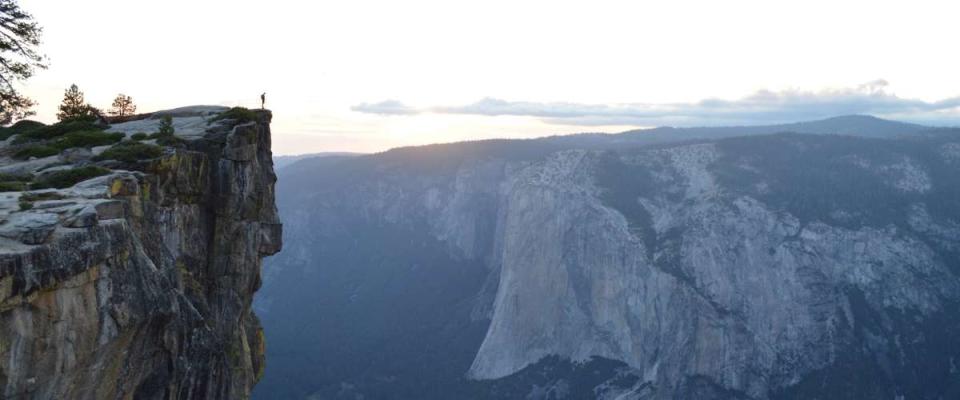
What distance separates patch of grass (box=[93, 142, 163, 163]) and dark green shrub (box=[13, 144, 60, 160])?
2746mm

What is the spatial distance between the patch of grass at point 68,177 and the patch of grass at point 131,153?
1.88 metres

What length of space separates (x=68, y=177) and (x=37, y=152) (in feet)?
19.0

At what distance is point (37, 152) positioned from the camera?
2978cm

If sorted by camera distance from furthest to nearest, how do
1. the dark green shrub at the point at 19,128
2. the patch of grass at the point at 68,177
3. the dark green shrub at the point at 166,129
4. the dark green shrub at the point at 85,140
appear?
1. the dark green shrub at the point at 19,128
2. the dark green shrub at the point at 166,129
3. the dark green shrub at the point at 85,140
4. the patch of grass at the point at 68,177

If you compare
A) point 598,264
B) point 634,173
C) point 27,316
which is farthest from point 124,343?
point 634,173

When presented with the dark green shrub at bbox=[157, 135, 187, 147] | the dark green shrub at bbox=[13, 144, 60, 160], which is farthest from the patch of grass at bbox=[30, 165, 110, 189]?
the dark green shrub at bbox=[13, 144, 60, 160]

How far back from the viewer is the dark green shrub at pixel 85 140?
30281 mm

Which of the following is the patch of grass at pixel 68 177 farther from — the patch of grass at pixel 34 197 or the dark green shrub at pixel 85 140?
the dark green shrub at pixel 85 140

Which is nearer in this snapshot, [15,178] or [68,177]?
[68,177]

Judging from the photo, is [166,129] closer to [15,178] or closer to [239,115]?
[239,115]

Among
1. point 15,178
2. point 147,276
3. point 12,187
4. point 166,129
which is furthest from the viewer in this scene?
point 166,129

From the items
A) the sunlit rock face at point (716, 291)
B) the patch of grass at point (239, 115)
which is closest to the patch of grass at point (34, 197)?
the patch of grass at point (239, 115)

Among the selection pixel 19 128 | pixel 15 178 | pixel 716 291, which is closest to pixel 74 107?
pixel 19 128

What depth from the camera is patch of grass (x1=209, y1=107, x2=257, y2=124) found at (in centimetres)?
3394
